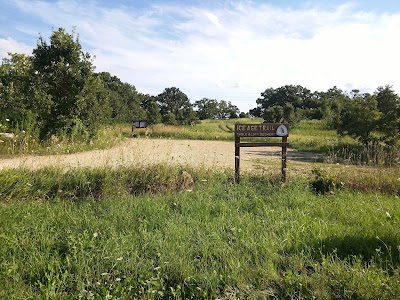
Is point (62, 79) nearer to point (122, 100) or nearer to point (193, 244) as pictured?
point (193, 244)

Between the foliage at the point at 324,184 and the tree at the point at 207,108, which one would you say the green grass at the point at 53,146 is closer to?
the foliage at the point at 324,184

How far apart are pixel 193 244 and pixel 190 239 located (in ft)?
0.36

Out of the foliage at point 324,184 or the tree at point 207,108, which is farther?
the tree at point 207,108

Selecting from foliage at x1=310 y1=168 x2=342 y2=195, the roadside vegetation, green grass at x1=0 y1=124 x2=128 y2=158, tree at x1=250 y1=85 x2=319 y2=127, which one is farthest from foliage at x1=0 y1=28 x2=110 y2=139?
tree at x1=250 y1=85 x2=319 y2=127

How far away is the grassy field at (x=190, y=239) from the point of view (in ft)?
8.14

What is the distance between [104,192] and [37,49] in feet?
32.4

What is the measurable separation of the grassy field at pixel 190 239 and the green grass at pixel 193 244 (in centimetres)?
1

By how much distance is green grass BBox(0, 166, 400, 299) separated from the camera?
247 cm

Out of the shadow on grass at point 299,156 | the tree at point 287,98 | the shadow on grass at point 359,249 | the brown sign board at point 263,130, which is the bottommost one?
the shadow on grass at point 359,249

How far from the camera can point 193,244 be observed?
3139mm

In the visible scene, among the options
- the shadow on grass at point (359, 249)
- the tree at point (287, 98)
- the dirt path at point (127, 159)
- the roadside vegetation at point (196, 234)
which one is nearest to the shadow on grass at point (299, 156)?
the dirt path at point (127, 159)

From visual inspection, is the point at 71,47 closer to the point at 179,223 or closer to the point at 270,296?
the point at 179,223

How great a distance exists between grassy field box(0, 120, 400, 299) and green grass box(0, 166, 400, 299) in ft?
0.04

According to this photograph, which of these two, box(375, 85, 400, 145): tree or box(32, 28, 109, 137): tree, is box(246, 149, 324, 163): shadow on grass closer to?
box(375, 85, 400, 145): tree
